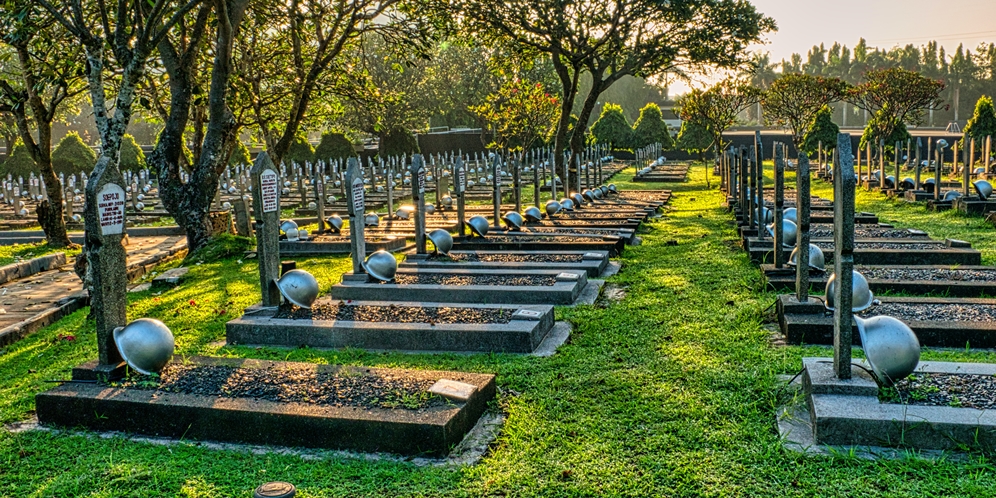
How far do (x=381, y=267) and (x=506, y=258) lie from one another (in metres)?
2.27

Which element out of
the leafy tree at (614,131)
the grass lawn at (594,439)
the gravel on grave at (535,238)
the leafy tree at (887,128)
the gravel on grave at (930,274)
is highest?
the leafy tree at (614,131)

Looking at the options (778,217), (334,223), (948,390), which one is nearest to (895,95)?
(334,223)

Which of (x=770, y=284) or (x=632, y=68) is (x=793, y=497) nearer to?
(x=770, y=284)

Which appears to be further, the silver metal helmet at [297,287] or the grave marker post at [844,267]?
the silver metal helmet at [297,287]

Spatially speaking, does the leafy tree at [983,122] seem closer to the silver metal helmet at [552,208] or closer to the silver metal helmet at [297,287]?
the silver metal helmet at [552,208]

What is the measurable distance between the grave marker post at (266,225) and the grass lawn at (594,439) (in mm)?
670

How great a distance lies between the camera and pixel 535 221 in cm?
1493

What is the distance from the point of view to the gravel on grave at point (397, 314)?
7.30 metres

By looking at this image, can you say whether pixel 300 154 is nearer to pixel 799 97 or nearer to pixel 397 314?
pixel 799 97

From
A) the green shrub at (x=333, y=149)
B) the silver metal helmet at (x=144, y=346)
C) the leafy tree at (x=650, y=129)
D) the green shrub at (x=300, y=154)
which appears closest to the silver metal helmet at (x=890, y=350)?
the silver metal helmet at (x=144, y=346)

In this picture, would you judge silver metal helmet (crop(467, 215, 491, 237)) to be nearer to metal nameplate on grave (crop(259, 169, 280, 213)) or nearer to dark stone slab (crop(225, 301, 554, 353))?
metal nameplate on grave (crop(259, 169, 280, 213))

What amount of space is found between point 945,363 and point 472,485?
342cm

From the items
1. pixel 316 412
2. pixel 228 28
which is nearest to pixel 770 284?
pixel 316 412

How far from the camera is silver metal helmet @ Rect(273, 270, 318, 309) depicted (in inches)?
309
